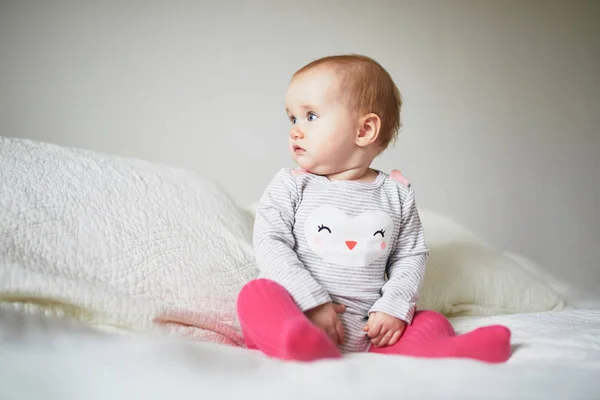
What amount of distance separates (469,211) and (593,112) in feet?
2.65

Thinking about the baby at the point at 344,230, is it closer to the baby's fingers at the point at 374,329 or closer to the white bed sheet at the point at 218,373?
the baby's fingers at the point at 374,329

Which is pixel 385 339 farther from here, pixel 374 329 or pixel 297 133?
pixel 297 133

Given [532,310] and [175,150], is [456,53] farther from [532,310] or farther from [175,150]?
[532,310]

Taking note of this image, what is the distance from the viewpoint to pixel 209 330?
88 centimetres

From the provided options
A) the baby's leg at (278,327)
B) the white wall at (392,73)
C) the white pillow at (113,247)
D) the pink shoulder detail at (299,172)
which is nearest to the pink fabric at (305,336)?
the baby's leg at (278,327)

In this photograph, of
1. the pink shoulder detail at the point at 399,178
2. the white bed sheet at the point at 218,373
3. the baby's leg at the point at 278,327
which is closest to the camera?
the white bed sheet at the point at 218,373

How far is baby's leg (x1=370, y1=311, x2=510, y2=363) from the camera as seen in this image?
72cm

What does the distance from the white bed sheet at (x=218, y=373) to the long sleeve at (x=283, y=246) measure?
0.46 ft

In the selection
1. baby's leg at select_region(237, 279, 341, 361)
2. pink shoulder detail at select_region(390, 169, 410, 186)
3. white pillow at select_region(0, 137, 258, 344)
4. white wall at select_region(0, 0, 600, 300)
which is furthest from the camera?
white wall at select_region(0, 0, 600, 300)

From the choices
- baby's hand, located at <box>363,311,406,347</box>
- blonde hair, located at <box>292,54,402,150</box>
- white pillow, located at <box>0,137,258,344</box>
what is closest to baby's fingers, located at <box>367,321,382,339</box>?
baby's hand, located at <box>363,311,406,347</box>

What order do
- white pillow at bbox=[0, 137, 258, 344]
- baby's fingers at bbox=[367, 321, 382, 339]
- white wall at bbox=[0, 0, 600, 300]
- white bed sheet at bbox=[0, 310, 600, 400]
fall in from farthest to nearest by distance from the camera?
white wall at bbox=[0, 0, 600, 300]
baby's fingers at bbox=[367, 321, 382, 339]
white pillow at bbox=[0, 137, 258, 344]
white bed sheet at bbox=[0, 310, 600, 400]

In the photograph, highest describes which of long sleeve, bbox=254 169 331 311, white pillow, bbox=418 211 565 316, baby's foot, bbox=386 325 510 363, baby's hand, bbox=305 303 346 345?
long sleeve, bbox=254 169 331 311

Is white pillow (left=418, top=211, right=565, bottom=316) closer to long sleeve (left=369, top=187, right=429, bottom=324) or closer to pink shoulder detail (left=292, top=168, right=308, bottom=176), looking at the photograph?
long sleeve (left=369, top=187, right=429, bottom=324)

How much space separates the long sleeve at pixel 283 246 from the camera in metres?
0.83
